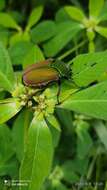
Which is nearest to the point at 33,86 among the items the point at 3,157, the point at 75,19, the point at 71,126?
the point at 3,157

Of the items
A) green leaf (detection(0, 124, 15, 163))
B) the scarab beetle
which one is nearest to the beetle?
the scarab beetle

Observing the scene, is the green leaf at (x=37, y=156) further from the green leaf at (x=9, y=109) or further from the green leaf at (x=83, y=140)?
the green leaf at (x=83, y=140)

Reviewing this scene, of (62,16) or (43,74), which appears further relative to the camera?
(62,16)

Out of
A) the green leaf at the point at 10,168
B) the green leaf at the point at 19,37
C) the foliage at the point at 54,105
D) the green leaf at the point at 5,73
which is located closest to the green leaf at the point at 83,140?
the foliage at the point at 54,105

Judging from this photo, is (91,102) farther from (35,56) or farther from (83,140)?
(83,140)

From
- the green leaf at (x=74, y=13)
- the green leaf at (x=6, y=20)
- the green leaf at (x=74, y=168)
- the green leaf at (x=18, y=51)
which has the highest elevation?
the green leaf at (x=6, y=20)

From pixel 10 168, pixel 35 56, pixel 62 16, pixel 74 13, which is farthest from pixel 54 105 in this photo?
pixel 62 16
